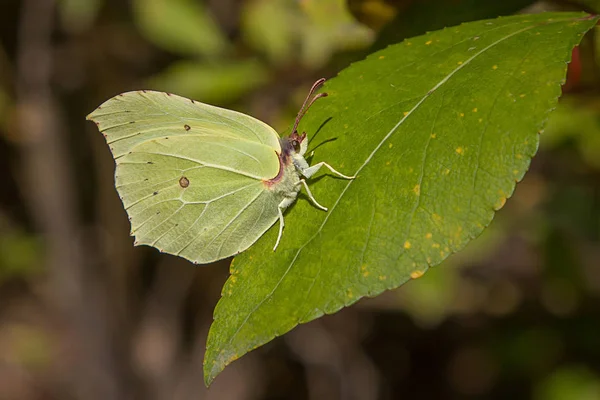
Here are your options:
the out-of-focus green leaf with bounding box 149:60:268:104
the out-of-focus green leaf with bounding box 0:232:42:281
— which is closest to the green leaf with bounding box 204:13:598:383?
the out-of-focus green leaf with bounding box 149:60:268:104

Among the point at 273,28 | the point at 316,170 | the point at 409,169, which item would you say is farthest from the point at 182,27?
the point at 409,169

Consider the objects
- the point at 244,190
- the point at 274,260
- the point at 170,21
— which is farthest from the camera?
the point at 170,21

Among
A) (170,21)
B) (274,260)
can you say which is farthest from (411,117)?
(170,21)

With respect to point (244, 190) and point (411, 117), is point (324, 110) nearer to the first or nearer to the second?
point (411, 117)

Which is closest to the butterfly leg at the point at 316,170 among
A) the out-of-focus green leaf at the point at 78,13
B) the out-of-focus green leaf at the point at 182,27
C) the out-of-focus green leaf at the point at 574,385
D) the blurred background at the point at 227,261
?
the blurred background at the point at 227,261

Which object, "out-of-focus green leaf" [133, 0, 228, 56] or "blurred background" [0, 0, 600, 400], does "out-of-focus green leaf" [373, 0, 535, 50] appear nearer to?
"blurred background" [0, 0, 600, 400]
